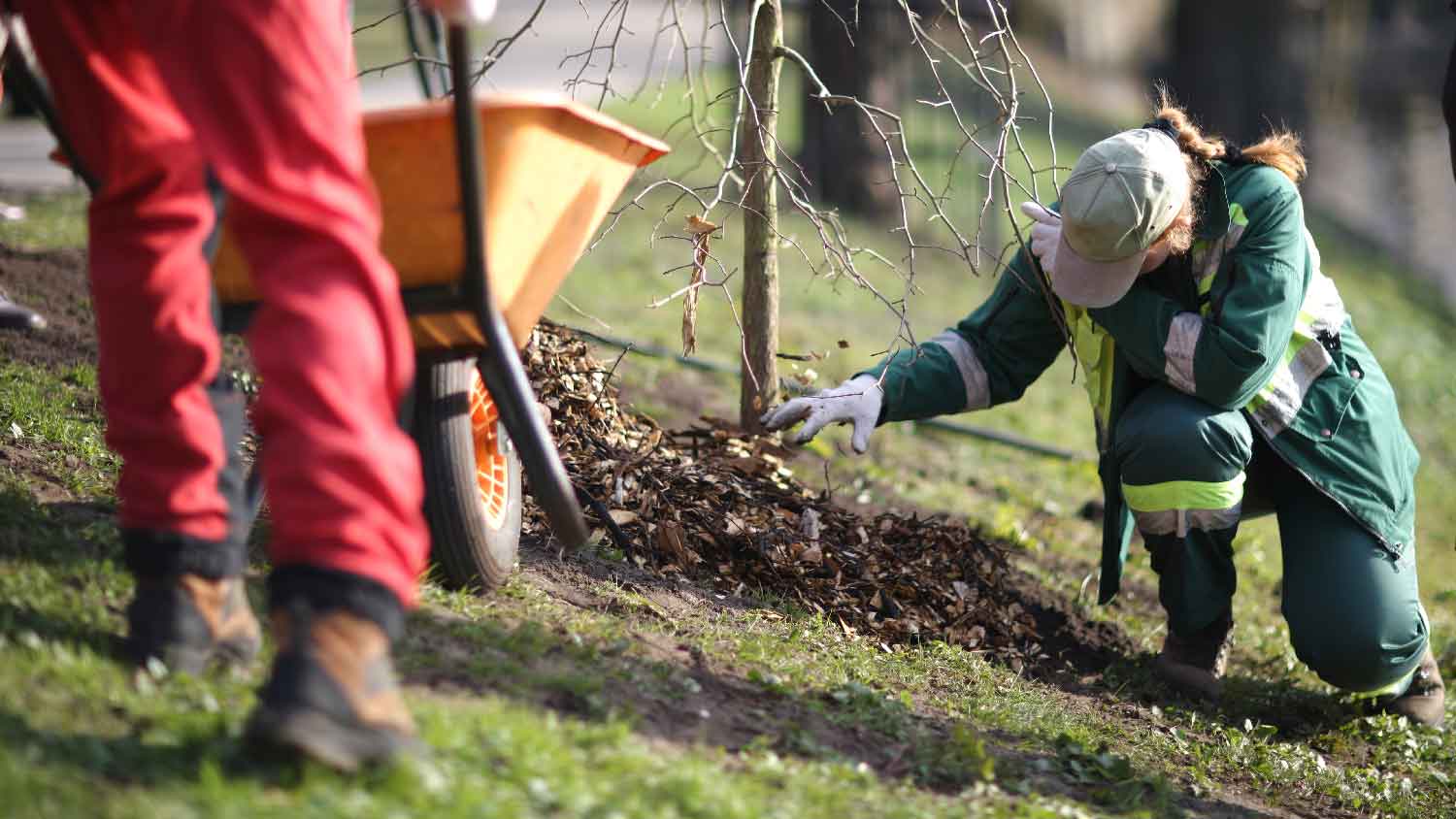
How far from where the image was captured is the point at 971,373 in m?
3.85

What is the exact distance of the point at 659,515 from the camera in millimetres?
3660

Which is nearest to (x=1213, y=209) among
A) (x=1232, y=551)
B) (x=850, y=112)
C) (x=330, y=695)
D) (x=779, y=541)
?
(x=1232, y=551)

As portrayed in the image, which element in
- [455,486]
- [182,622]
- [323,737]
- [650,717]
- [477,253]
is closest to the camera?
[323,737]

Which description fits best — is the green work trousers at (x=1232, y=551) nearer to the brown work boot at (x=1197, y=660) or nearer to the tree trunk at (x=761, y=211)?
the brown work boot at (x=1197, y=660)

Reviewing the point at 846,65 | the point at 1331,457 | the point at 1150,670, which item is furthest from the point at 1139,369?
the point at 846,65

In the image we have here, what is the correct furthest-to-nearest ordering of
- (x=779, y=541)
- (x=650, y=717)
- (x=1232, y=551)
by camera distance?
(x=779, y=541) → (x=1232, y=551) → (x=650, y=717)

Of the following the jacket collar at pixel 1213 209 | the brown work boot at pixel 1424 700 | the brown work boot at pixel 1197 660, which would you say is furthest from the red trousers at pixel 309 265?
the brown work boot at pixel 1424 700

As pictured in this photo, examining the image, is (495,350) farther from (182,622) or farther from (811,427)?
(811,427)

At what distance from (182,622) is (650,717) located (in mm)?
838

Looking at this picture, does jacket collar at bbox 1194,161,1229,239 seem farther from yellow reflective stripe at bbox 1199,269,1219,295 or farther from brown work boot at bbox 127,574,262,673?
brown work boot at bbox 127,574,262,673

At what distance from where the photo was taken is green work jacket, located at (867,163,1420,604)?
11.0ft

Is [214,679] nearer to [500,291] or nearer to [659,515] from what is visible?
[500,291]

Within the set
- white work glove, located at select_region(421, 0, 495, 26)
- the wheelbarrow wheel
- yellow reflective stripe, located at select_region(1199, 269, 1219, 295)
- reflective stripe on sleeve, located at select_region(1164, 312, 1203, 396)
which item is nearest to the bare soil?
the wheelbarrow wheel

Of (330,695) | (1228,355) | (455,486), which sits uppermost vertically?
(1228,355)
